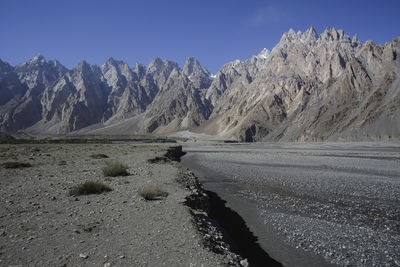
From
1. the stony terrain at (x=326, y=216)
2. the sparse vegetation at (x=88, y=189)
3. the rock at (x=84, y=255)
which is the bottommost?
the stony terrain at (x=326, y=216)

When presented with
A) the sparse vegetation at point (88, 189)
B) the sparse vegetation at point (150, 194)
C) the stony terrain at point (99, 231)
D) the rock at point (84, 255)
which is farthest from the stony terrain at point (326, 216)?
the sparse vegetation at point (88, 189)

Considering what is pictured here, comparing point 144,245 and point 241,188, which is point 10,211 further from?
point 241,188

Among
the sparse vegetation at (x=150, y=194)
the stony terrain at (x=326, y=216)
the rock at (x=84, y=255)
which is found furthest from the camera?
the sparse vegetation at (x=150, y=194)

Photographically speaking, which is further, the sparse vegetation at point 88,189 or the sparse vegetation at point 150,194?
the sparse vegetation at point 88,189

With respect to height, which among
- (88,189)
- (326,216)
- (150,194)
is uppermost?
(150,194)

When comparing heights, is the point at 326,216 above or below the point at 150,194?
below

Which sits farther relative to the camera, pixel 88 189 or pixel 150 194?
pixel 88 189

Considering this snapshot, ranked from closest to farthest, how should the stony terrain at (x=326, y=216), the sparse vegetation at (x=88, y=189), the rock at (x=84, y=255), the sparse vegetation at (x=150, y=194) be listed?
the rock at (x=84, y=255)
the stony terrain at (x=326, y=216)
the sparse vegetation at (x=150, y=194)
the sparse vegetation at (x=88, y=189)

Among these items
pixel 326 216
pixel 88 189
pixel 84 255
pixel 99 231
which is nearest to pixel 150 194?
pixel 88 189

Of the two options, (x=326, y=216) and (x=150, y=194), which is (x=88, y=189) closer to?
(x=150, y=194)

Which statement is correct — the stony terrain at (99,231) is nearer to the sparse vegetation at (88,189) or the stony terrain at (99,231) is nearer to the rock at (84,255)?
the rock at (84,255)

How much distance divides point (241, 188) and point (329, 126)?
115 metres

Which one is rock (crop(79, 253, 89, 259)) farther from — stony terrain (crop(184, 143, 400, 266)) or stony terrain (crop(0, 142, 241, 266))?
stony terrain (crop(184, 143, 400, 266))

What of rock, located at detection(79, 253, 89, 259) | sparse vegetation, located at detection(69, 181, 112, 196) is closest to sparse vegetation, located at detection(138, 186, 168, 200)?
sparse vegetation, located at detection(69, 181, 112, 196)
